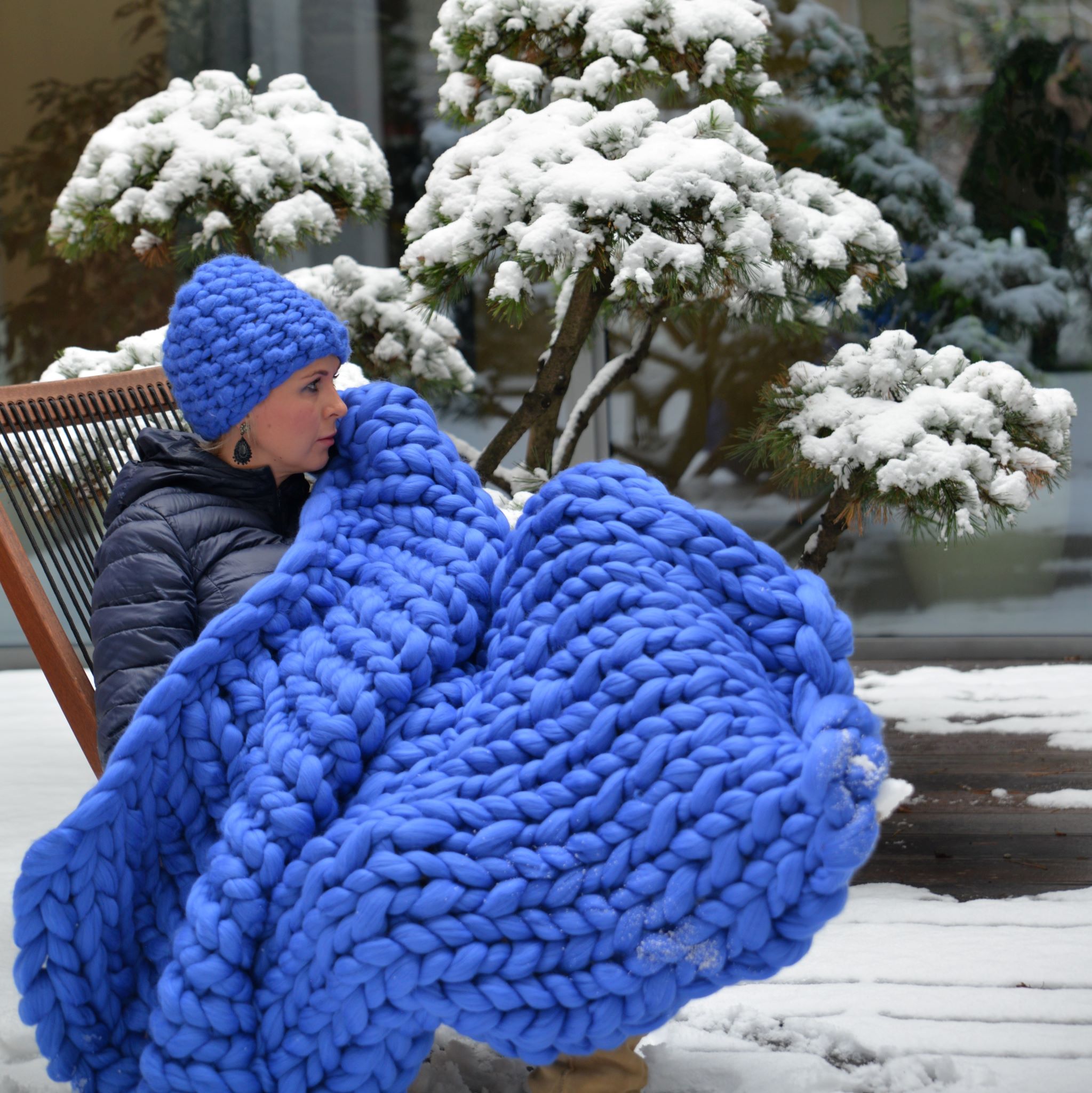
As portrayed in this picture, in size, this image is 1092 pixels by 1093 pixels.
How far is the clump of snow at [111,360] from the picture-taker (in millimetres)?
2164

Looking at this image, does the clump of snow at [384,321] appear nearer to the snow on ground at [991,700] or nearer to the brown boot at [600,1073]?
the snow on ground at [991,700]

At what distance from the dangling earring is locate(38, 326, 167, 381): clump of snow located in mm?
1022

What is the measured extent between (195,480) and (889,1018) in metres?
0.95

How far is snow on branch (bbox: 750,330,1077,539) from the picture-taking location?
6.05 ft

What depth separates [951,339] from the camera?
3.31m

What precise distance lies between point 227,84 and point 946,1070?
214 cm

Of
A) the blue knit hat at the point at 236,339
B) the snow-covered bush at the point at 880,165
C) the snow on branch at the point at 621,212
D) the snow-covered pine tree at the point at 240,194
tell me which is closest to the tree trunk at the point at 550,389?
the snow on branch at the point at 621,212

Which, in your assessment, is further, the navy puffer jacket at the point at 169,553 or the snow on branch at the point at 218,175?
the snow on branch at the point at 218,175

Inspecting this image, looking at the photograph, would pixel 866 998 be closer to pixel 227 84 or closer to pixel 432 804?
pixel 432 804

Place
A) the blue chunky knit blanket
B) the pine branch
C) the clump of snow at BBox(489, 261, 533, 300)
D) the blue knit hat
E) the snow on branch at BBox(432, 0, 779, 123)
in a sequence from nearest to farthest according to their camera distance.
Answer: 1. the blue chunky knit blanket
2. the blue knit hat
3. the clump of snow at BBox(489, 261, 533, 300)
4. the snow on branch at BBox(432, 0, 779, 123)
5. the pine branch

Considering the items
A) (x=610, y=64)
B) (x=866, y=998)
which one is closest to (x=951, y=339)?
(x=610, y=64)

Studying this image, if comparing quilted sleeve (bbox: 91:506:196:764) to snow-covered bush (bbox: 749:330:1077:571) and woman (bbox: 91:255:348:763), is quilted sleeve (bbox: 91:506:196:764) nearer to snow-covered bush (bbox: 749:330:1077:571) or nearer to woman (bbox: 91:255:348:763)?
woman (bbox: 91:255:348:763)

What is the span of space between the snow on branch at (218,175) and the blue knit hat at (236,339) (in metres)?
1.11

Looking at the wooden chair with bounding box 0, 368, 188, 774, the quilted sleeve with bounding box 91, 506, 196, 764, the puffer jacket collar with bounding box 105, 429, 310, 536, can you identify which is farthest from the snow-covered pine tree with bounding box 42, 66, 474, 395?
the quilted sleeve with bounding box 91, 506, 196, 764
